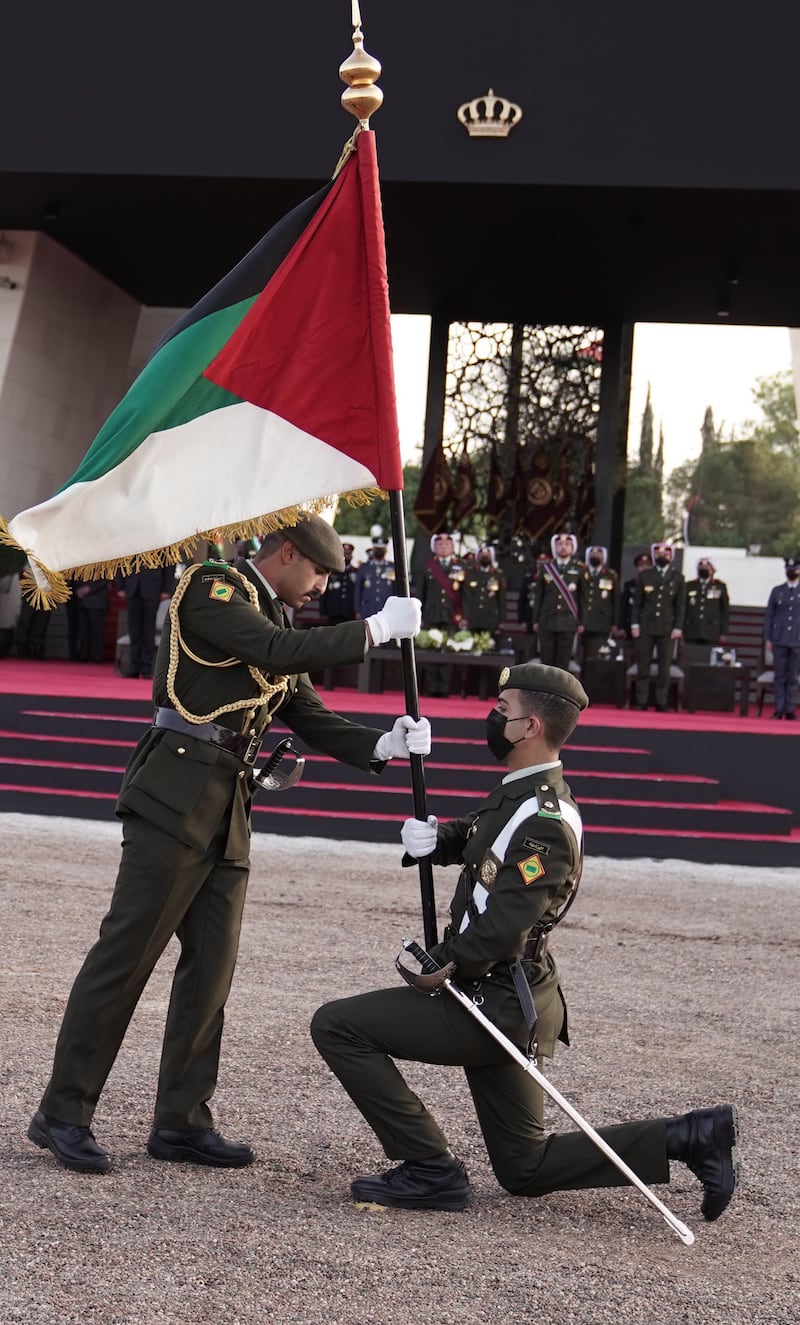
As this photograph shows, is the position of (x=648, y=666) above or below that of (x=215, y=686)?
above

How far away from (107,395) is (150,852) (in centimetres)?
1771

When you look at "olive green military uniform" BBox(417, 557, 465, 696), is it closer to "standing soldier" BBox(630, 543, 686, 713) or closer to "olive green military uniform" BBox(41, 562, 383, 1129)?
"standing soldier" BBox(630, 543, 686, 713)

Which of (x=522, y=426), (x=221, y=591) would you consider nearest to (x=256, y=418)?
(x=221, y=591)

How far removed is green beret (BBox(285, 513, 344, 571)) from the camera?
3455mm

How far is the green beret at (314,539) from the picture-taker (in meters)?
3.46

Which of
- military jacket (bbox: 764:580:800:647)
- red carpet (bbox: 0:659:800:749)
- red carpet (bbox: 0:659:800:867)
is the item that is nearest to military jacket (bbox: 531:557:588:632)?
red carpet (bbox: 0:659:800:749)

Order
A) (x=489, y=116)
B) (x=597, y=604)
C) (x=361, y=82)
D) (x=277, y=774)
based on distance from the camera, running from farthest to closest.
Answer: (x=597, y=604)
(x=489, y=116)
(x=277, y=774)
(x=361, y=82)

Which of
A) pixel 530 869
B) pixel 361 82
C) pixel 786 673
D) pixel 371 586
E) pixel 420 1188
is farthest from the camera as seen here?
pixel 371 586

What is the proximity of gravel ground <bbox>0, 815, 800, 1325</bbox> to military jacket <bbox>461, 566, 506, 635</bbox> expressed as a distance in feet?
26.6

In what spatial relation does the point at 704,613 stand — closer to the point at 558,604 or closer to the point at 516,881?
the point at 558,604

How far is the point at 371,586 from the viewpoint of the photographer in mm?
15539

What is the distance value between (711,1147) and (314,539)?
67.9 inches

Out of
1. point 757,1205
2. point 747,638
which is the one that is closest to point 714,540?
point 747,638

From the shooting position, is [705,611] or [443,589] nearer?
[443,589]
